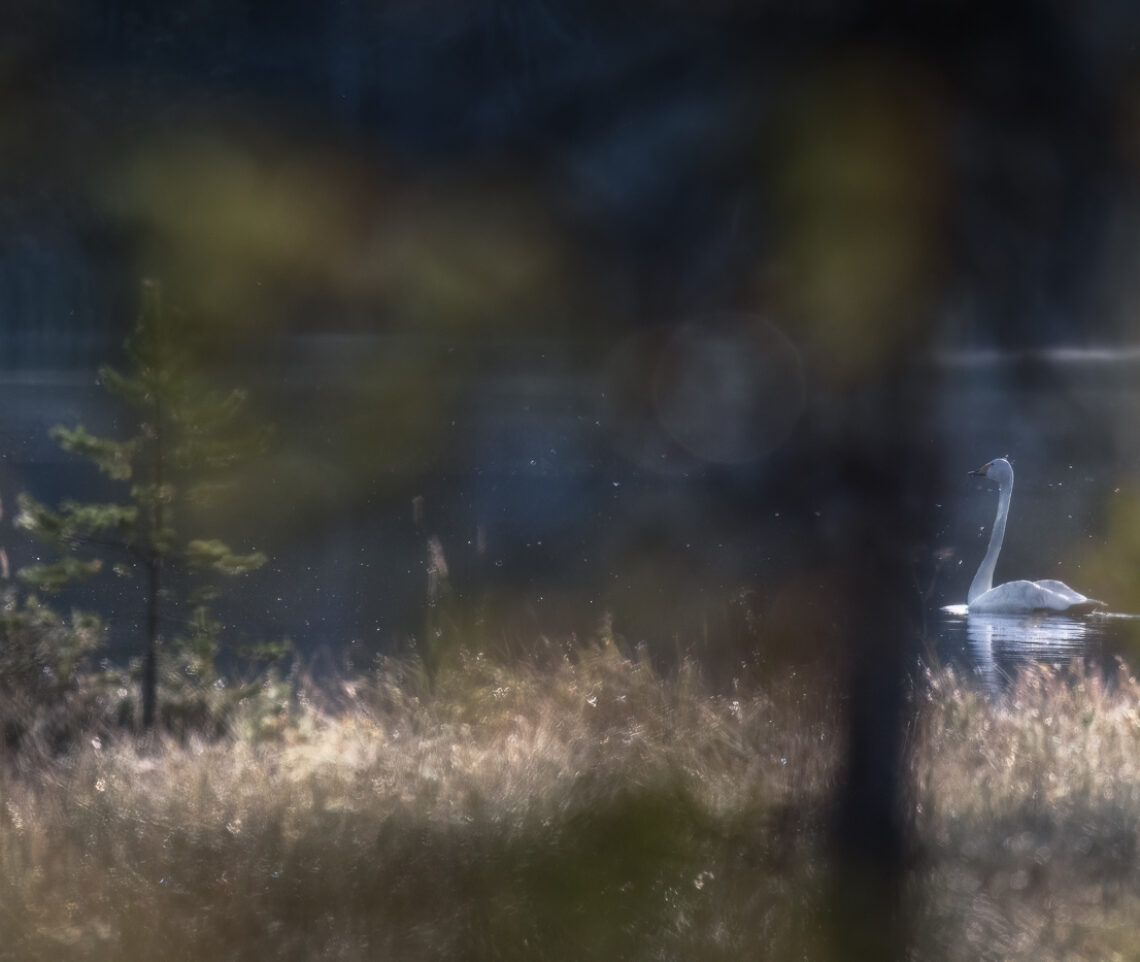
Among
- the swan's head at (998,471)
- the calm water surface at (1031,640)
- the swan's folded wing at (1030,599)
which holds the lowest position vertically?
the calm water surface at (1031,640)

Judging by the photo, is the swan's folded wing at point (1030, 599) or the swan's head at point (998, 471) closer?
the swan's folded wing at point (1030, 599)

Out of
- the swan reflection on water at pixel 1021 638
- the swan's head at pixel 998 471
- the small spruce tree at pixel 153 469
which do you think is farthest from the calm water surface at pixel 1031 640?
the small spruce tree at pixel 153 469

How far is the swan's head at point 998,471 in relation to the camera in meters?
13.3

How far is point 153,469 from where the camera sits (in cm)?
775

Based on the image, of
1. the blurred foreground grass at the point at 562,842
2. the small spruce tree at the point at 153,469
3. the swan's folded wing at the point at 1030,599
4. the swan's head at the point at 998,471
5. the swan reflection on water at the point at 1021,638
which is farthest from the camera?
the swan's head at the point at 998,471

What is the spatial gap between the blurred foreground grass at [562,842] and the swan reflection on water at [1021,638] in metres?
5.03

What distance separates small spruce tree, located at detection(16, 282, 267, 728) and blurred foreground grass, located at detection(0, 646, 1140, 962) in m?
2.82

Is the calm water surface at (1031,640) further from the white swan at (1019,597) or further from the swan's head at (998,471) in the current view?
the swan's head at (998,471)

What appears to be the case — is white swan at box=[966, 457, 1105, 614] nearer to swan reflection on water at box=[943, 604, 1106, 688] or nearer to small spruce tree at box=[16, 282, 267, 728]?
swan reflection on water at box=[943, 604, 1106, 688]

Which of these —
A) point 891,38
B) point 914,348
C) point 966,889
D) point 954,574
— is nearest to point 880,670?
point 966,889

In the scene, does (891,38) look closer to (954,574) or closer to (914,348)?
(914,348)

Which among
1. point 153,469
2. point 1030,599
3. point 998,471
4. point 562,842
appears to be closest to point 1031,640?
point 1030,599

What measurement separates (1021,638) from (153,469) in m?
7.72

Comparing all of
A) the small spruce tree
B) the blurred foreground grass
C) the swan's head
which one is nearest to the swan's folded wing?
the swan's head
